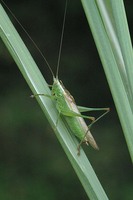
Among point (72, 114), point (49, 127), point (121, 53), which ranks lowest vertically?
point (49, 127)

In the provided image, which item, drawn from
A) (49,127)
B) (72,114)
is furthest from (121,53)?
(49,127)

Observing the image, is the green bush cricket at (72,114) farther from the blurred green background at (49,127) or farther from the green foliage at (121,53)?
the blurred green background at (49,127)

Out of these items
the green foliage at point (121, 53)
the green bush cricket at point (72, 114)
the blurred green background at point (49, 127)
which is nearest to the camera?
the green foliage at point (121, 53)

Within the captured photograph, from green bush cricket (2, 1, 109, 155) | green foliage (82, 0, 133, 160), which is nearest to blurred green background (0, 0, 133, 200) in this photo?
green bush cricket (2, 1, 109, 155)

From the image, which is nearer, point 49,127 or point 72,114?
point 72,114

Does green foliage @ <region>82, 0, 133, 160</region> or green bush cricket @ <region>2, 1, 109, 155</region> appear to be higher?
green foliage @ <region>82, 0, 133, 160</region>

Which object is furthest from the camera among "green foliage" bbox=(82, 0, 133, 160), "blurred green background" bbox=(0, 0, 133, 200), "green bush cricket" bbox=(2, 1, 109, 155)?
"blurred green background" bbox=(0, 0, 133, 200)

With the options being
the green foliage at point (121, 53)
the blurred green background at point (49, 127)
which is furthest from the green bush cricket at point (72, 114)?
the blurred green background at point (49, 127)

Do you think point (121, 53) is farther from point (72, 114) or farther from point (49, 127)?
point (49, 127)

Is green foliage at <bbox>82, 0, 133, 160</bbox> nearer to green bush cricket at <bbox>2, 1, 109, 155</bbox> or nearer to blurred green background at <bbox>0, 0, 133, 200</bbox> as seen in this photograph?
green bush cricket at <bbox>2, 1, 109, 155</bbox>

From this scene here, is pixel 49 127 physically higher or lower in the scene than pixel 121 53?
lower
